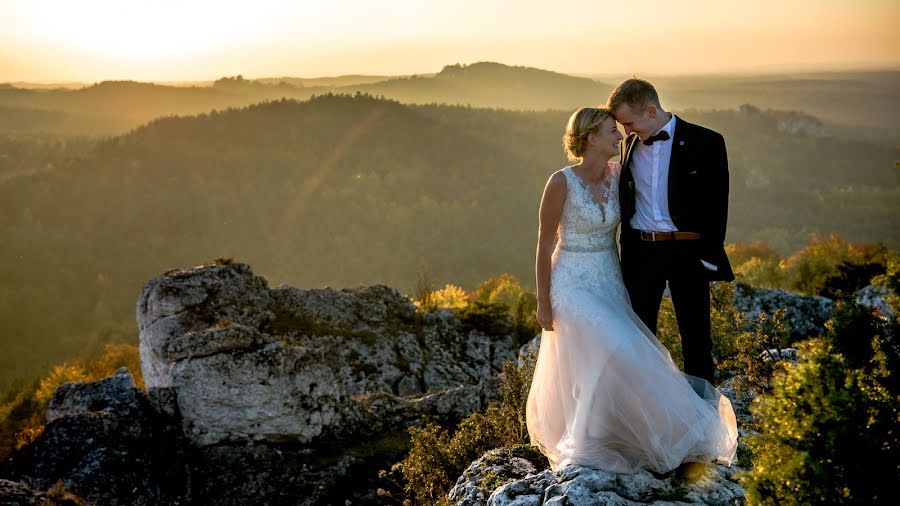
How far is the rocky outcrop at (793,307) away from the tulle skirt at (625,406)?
6.83 m

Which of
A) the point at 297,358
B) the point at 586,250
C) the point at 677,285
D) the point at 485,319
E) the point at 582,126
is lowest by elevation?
the point at 485,319

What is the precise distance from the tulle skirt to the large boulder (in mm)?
4401

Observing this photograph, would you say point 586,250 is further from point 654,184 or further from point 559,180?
point 654,184

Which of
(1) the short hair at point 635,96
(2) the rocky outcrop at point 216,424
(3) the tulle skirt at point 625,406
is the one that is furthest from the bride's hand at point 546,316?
(2) the rocky outcrop at point 216,424

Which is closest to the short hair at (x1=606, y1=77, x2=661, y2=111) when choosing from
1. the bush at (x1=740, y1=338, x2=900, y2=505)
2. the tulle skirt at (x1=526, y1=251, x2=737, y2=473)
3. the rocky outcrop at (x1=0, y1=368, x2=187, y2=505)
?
the tulle skirt at (x1=526, y1=251, x2=737, y2=473)

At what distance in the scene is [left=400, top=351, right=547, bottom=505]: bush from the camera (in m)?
5.77

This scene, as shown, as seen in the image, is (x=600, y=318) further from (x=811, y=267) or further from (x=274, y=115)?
(x=274, y=115)

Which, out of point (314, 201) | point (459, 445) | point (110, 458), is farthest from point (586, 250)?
point (314, 201)

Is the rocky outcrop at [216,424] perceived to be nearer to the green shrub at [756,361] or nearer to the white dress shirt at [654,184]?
the green shrub at [756,361]

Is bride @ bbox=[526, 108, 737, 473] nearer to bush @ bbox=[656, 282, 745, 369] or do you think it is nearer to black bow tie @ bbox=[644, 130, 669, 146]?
black bow tie @ bbox=[644, 130, 669, 146]

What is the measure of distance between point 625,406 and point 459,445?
7.25 ft

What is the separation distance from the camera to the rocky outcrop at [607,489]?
369cm

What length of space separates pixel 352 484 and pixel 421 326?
5.86 m

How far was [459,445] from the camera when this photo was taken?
235 inches
